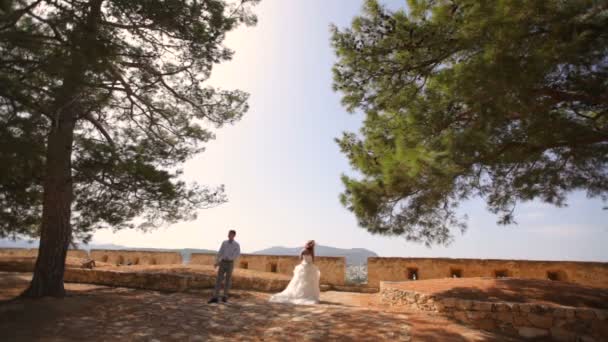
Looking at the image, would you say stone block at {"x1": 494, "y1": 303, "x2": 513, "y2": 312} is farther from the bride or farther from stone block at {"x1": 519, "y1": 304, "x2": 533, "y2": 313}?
the bride

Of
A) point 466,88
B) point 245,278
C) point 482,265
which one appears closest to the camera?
point 466,88

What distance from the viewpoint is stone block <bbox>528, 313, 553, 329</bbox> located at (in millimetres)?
5977

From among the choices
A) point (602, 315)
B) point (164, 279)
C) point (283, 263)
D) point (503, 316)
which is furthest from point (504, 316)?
point (164, 279)

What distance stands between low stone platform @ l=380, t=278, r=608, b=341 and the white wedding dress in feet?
6.94

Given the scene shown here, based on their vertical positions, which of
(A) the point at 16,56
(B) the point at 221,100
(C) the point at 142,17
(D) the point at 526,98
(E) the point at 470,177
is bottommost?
(E) the point at 470,177

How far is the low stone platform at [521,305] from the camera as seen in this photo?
19.2 ft

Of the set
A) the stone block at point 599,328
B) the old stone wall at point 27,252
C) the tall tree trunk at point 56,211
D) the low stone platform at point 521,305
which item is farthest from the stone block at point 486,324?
the old stone wall at point 27,252

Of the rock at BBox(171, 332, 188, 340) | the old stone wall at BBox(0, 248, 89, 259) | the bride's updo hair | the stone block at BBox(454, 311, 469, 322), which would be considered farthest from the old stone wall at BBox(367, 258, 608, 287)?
the old stone wall at BBox(0, 248, 89, 259)

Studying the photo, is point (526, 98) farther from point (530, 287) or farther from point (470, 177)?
point (530, 287)

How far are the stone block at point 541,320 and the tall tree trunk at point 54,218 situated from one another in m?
9.16

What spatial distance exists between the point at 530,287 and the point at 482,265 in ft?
11.6

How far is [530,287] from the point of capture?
759 cm

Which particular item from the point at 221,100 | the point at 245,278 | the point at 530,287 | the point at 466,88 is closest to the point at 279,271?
the point at 245,278

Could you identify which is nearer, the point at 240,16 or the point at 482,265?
the point at 240,16
